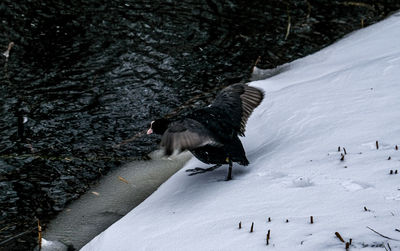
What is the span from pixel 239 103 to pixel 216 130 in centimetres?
62

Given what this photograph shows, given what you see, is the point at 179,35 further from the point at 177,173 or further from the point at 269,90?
the point at 177,173

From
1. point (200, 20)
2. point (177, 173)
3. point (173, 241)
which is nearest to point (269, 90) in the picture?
point (177, 173)

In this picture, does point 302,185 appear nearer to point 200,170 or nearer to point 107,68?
point 200,170

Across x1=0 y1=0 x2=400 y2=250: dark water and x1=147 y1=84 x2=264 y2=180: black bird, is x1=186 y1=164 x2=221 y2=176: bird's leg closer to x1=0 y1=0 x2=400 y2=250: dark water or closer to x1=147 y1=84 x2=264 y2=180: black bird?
x1=147 y1=84 x2=264 y2=180: black bird

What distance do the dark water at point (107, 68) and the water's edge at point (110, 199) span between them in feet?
0.43

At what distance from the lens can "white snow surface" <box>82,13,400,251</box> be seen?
2584mm

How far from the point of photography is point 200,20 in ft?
25.2

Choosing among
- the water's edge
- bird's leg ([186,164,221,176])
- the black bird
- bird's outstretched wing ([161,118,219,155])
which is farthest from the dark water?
bird's outstretched wing ([161,118,219,155])

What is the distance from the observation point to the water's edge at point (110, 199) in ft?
13.0

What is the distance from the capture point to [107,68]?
6453 millimetres

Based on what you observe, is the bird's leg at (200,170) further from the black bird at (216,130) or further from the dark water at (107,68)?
the dark water at (107,68)

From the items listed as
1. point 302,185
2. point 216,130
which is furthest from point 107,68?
point 302,185

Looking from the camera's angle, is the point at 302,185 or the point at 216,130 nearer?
the point at 302,185

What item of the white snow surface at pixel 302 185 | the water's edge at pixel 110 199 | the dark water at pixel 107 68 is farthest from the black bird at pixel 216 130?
the dark water at pixel 107 68
